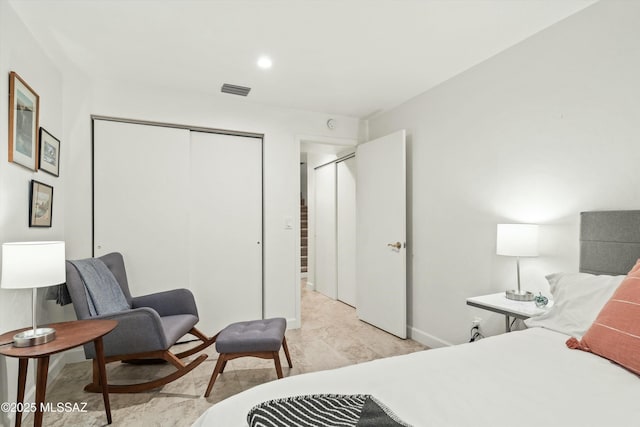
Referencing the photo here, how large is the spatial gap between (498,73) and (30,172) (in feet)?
11.1

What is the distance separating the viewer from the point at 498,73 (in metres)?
2.54

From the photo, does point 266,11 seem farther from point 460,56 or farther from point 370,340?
point 370,340

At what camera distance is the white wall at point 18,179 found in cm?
183

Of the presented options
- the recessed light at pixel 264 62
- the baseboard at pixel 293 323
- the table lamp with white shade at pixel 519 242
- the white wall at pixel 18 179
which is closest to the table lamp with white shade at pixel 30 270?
the white wall at pixel 18 179

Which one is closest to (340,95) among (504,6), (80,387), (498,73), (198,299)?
(498,73)

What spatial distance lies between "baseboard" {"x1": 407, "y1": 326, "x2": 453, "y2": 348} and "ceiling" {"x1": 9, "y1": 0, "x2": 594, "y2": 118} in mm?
2367

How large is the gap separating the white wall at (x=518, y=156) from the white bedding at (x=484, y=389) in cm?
110

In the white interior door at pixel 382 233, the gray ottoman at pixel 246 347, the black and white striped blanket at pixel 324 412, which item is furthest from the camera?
the white interior door at pixel 382 233

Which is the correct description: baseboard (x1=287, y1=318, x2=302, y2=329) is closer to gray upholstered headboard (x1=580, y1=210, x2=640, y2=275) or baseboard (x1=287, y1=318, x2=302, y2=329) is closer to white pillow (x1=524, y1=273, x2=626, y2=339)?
white pillow (x1=524, y1=273, x2=626, y2=339)

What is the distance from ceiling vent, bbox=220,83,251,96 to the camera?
3.15 meters

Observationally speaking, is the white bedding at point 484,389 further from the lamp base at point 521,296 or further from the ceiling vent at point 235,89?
the ceiling vent at point 235,89

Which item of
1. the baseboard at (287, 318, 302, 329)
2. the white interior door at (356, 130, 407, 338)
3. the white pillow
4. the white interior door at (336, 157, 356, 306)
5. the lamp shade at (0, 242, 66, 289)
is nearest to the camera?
the white pillow

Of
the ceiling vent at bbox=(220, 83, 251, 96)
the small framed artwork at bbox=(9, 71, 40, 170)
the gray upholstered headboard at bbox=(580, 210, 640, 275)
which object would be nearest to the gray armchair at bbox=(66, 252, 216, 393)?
the small framed artwork at bbox=(9, 71, 40, 170)

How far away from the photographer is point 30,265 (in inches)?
66.3
